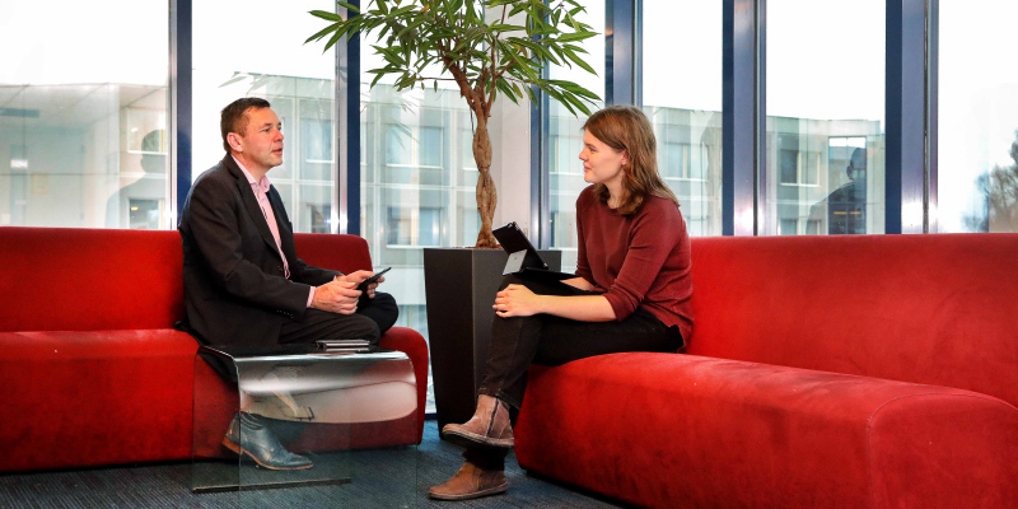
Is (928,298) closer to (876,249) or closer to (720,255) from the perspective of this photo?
(876,249)

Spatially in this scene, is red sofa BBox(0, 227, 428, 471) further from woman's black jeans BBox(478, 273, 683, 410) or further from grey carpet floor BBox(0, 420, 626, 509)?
woman's black jeans BBox(478, 273, 683, 410)

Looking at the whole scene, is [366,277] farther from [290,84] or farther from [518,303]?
[290,84]

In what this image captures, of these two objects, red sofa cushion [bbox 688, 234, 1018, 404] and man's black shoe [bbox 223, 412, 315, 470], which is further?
man's black shoe [bbox 223, 412, 315, 470]

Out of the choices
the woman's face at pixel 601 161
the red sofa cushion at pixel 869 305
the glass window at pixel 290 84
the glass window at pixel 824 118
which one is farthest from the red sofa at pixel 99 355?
the glass window at pixel 824 118

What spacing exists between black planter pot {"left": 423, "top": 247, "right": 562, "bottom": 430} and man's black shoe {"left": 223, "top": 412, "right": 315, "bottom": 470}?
111cm

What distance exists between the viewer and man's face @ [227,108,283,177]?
3.37 meters

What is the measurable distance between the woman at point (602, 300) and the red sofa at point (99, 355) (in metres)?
0.23

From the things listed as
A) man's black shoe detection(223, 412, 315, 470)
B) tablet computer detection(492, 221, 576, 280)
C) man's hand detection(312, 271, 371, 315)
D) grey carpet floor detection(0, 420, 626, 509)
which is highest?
tablet computer detection(492, 221, 576, 280)

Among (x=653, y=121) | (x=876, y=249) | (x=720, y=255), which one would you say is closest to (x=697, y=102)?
(x=653, y=121)

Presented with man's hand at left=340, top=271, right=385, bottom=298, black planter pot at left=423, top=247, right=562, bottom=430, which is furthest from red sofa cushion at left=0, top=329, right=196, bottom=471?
black planter pot at left=423, top=247, right=562, bottom=430

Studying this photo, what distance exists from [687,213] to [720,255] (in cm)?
111

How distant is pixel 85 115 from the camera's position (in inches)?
177

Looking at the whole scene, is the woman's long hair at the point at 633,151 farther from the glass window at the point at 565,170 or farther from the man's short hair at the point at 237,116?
the glass window at the point at 565,170

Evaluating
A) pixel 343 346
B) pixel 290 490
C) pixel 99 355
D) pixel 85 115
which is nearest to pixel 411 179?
pixel 85 115
